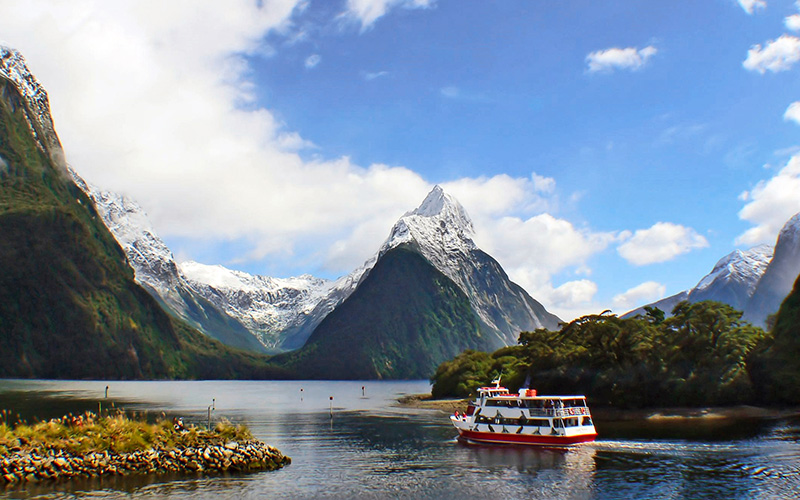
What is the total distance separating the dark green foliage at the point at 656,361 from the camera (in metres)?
125

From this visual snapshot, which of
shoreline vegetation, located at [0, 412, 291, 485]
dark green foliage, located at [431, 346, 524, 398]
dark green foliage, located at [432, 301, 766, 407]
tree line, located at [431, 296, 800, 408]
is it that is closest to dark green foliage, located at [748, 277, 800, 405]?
tree line, located at [431, 296, 800, 408]

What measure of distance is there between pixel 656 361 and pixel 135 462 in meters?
105

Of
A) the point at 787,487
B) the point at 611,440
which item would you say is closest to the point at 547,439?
the point at 611,440

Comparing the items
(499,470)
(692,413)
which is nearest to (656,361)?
(692,413)

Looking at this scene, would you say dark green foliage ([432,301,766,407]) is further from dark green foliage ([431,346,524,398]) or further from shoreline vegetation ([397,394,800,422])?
dark green foliage ([431,346,524,398])

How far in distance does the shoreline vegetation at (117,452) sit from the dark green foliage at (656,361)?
83.2 m

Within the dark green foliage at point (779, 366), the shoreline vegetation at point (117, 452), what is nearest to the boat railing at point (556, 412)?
the shoreline vegetation at point (117, 452)

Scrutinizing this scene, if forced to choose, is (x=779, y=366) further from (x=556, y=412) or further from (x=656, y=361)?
(x=556, y=412)

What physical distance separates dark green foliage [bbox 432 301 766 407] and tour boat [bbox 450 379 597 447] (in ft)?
143

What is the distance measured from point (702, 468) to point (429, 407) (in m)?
102

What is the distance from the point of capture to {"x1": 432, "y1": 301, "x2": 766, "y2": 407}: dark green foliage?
409 ft

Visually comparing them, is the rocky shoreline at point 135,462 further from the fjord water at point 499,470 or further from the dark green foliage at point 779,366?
the dark green foliage at point 779,366

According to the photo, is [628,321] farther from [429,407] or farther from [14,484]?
[14,484]

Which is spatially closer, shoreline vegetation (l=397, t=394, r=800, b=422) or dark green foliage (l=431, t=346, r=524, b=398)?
shoreline vegetation (l=397, t=394, r=800, b=422)
